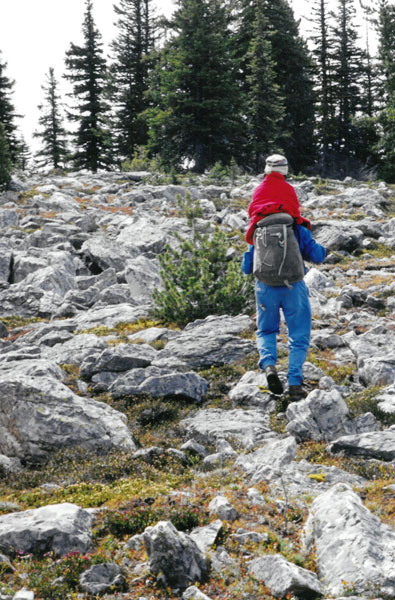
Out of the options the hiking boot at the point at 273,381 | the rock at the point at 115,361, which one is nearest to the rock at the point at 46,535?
the hiking boot at the point at 273,381

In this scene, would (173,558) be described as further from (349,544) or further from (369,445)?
(369,445)

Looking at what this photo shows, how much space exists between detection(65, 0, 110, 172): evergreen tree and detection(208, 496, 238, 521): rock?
4187cm

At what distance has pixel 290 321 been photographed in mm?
6465

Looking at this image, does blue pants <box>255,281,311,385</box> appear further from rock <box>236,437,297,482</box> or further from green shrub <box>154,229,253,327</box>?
green shrub <box>154,229,253,327</box>

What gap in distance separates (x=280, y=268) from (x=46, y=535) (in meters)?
3.80

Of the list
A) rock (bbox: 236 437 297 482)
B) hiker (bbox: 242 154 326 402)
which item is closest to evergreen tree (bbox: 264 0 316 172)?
hiker (bbox: 242 154 326 402)

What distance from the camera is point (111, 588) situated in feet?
10.5

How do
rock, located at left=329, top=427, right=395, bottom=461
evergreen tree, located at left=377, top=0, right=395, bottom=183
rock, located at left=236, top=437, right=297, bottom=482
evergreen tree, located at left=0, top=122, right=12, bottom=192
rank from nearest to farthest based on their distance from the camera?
1. rock, located at left=236, top=437, right=297, bottom=482
2. rock, located at left=329, top=427, right=395, bottom=461
3. evergreen tree, located at left=0, top=122, right=12, bottom=192
4. evergreen tree, located at left=377, top=0, right=395, bottom=183

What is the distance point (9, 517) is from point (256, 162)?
33.9 m

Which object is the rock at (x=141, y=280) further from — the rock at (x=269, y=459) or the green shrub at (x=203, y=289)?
the rock at (x=269, y=459)

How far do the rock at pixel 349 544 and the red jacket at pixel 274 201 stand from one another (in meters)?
3.53

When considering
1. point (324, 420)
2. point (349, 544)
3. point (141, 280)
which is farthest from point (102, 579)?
point (141, 280)

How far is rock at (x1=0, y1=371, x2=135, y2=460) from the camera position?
542cm

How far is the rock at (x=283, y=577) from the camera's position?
296 centimetres
